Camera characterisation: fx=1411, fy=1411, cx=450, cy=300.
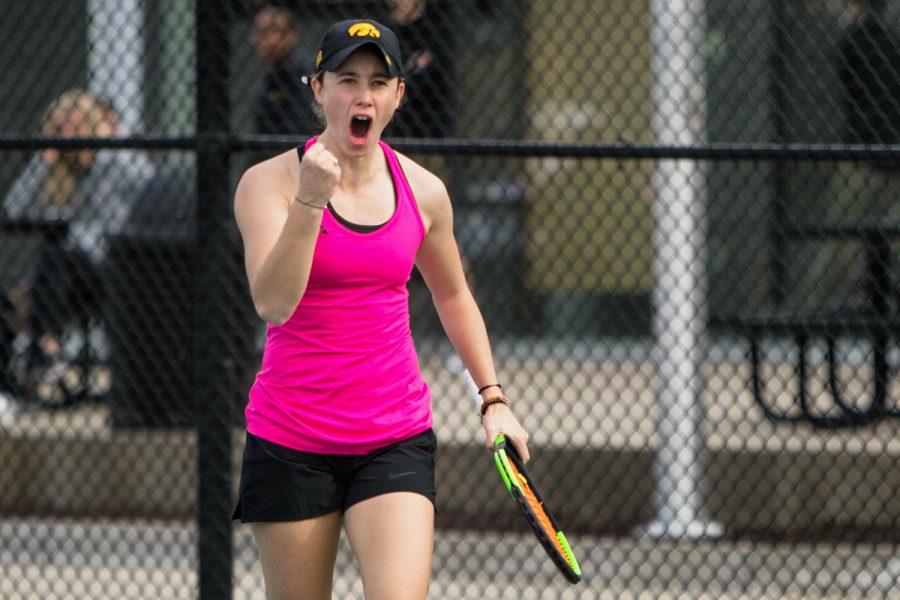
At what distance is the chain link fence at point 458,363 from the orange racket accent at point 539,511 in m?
1.50

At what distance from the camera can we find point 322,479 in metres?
3.34

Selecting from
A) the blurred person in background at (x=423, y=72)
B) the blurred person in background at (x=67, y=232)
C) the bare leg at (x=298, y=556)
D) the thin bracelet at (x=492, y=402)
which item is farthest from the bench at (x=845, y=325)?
the blurred person in background at (x=67, y=232)

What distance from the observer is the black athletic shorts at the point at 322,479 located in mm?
3324

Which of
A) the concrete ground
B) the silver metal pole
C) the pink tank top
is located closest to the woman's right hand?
the pink tank top

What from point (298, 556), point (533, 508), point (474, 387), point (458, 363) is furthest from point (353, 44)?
point (458, 363)

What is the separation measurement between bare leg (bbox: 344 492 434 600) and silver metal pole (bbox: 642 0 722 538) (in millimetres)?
2392

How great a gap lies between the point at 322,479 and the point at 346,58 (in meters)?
0.99

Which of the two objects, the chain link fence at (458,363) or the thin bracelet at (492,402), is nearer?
the thin bracelet at (492,402)

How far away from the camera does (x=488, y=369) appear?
3.53 meters

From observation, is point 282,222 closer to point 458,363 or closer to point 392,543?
point 392,543

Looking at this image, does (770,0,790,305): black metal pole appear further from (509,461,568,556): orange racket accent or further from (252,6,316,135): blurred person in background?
(509,461,568,556): orange racket accent

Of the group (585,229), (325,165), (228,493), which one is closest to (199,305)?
(228,493)

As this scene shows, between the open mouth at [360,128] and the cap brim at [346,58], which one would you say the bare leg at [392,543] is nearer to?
the open mouth at [360,128]

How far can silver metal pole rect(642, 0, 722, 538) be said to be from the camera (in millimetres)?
5570
